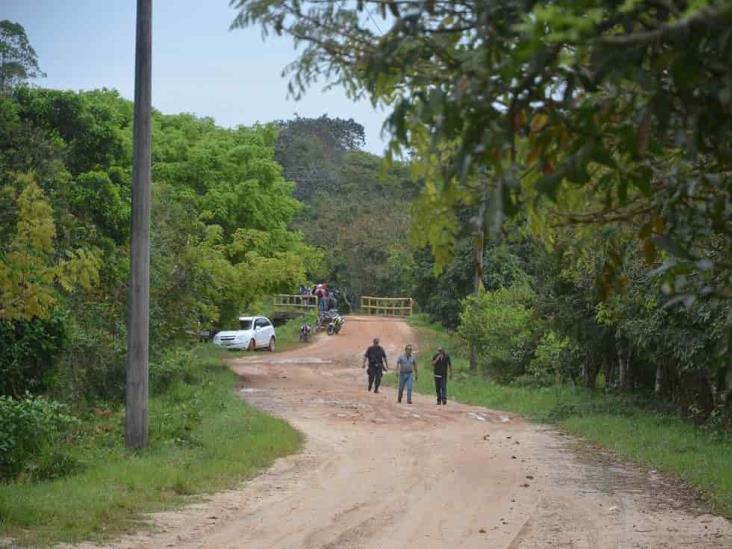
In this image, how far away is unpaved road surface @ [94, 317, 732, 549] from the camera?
1165 cm

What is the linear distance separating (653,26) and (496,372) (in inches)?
1369

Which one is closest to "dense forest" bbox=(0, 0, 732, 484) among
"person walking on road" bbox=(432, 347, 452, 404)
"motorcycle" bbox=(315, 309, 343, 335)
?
"person walking on road" bbox=(432, 347, 452, 404)

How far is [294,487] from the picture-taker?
49.7ft

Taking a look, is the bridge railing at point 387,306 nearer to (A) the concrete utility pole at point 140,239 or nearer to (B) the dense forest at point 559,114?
(A) the concrete utility pole at point 140,239

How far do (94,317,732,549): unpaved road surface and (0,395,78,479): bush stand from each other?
98.0 inches

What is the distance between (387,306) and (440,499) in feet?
191

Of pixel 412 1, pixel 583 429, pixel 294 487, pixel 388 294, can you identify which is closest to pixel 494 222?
pixel 412 1

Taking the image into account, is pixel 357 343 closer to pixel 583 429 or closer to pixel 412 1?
pixel 583 429

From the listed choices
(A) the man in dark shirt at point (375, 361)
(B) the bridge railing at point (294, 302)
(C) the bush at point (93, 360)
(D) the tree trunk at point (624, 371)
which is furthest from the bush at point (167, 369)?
(B) the bridge railing at point (294, 302)

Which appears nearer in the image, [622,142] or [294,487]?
[622,142]

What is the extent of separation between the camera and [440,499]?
14.2m

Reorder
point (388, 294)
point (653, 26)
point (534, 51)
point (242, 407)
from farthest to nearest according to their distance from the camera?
1. point (388, 294)
2. point (242, 407)
3. point (653, 26)
4. point (534, 51)

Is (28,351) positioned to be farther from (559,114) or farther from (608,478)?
(559,114)

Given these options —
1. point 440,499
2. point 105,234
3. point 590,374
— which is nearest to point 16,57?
point 105,234
